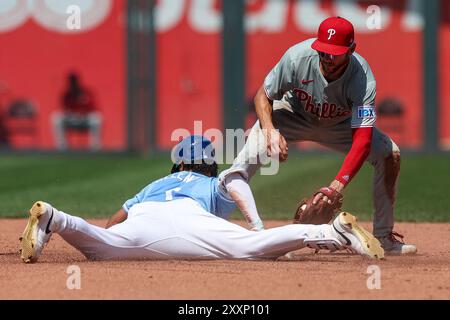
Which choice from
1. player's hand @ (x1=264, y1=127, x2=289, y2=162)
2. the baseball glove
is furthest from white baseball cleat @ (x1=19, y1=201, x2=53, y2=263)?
the baseball glove

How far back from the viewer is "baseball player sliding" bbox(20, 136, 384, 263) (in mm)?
A: 6242

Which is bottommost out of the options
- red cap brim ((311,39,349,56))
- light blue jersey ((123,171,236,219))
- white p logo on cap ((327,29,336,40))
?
light blue jersey ((123,171,236,219))

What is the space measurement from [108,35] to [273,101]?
12317 mm

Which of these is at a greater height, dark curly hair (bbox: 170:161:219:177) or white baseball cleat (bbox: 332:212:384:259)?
dark curly hair (bbox: 170:161:219:177)

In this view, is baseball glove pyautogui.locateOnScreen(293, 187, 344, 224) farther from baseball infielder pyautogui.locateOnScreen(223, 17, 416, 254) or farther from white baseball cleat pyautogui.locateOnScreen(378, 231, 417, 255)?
white baseball cleat pyautogui.locateOnScreen(378, 231, 417, 255)

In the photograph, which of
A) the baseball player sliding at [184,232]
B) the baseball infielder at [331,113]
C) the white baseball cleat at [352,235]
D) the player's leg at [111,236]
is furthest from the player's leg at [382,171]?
the player's leg at [111,236]

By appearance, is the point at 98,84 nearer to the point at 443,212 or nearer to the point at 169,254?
the point at 443,212

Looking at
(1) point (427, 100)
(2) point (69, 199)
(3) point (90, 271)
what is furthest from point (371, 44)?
(3) point (90, 271)

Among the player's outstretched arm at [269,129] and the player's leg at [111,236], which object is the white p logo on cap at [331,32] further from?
the player's leg at [111,236]

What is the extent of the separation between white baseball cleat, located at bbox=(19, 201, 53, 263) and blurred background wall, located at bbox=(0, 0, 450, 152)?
494 inches

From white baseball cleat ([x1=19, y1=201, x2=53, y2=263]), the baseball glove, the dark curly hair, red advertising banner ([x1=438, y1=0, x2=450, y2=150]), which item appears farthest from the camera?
red advertising banner ([x1=438, y1=0, x2=450, y2=150])

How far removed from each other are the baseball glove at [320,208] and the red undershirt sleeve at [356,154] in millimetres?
109

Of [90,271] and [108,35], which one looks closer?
[90,271]
